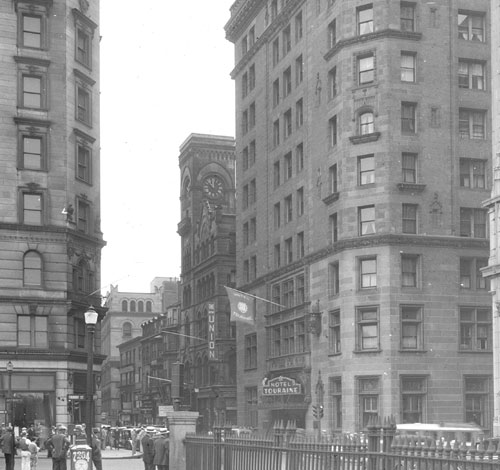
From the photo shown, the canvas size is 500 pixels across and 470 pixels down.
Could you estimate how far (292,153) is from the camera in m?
72.7

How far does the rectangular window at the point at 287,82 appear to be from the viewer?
74.2 meters

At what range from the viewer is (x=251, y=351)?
8019cm

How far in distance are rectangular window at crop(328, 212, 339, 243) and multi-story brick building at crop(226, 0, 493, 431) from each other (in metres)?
0.14

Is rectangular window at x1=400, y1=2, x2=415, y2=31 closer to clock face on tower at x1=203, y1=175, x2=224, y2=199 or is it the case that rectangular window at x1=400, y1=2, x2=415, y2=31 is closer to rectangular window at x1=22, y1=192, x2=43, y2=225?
rectangular window at x1=22, y1=192, x2=43, y2=225

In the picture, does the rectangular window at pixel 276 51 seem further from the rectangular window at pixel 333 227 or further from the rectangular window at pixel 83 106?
Answer: the rectangular window at pixel 333 227

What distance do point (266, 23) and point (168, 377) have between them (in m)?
57.5

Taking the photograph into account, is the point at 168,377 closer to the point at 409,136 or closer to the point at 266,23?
the point at 266,23

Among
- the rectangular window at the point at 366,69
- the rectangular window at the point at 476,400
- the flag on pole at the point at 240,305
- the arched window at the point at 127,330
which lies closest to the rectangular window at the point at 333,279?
the flag on pole at the point at 240,305

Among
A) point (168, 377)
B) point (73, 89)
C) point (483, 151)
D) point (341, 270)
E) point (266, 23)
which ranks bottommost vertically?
point (168, 377)

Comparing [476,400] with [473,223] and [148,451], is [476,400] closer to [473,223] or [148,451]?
[473,223]

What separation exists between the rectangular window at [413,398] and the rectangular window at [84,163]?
2362 centimetres

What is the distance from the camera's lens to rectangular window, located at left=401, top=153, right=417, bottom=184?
199 ft

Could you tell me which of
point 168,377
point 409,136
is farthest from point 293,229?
point 168,377

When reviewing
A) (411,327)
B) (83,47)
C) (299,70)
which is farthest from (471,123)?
(83,47)
